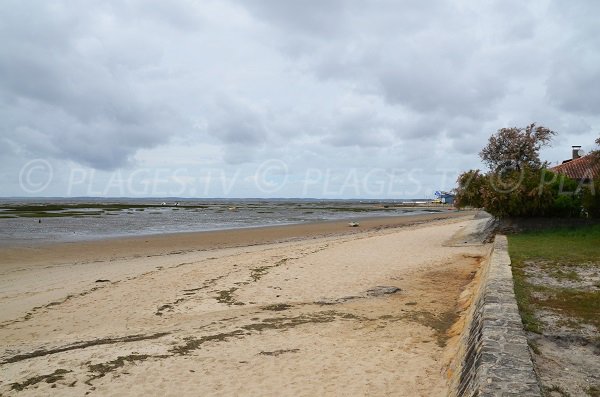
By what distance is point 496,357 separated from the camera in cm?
450

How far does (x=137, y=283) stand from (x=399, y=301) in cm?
714

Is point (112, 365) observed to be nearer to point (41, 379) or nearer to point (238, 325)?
point (41, 379)

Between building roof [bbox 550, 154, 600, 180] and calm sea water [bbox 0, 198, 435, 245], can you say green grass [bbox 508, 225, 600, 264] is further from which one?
calm sea water [bbox 0, 198, 435, 245]

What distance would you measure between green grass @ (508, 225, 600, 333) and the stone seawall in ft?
1.17

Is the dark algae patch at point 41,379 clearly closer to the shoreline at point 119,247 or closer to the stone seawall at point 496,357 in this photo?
the stone seawall at point 496,357

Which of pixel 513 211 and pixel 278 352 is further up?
pixel 513 211

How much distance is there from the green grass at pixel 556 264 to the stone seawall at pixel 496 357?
1.17 feet

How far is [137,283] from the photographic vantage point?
40.5 ft

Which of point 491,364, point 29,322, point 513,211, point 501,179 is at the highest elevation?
point 501,179

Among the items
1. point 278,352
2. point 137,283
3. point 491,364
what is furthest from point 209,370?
point 137,283

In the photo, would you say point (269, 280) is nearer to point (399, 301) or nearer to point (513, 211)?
point (399, 301)

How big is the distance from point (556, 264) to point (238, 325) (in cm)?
804

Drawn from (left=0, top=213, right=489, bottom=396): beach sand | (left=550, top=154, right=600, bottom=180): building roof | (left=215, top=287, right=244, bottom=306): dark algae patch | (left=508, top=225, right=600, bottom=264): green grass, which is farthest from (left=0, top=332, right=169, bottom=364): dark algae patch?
(left=550, top=154, right=600, bottom=180): building roof

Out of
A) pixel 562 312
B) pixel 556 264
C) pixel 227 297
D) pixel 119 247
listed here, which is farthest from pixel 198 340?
pixel 119 247
